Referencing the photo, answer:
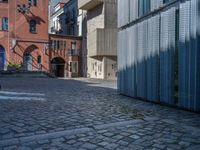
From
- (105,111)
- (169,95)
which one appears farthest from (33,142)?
(169,95)

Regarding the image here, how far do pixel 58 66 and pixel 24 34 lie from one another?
6995mm

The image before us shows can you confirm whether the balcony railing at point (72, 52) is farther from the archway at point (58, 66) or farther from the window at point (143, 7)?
the window at point (143, 7)

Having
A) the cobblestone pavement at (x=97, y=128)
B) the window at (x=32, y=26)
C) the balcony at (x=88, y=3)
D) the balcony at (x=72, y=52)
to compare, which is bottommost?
the cobblestone pavement at (x=97, y=128)

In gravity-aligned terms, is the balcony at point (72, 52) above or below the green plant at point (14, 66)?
above

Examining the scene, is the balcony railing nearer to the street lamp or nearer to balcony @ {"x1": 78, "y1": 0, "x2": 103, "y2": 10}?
balcony @ {"x1": 78, "y1": 0, "x2": 103, "y2": 10}

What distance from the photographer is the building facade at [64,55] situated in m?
45.0

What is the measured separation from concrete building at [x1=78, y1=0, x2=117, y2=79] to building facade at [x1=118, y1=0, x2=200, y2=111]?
24083mm

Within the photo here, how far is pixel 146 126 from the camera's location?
7.21 meters

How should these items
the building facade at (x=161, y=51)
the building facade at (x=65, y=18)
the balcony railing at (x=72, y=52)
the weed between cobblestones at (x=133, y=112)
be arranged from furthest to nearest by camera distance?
the building facade at (x=65, y=18) → the balcony railing at (x=72, y=52) → the building facade at (x=161, y=51) → the weed between cobblestones at (x=133, y=112)

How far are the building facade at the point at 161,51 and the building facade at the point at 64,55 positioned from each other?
103 feet

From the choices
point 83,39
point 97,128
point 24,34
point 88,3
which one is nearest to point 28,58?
point 24,34

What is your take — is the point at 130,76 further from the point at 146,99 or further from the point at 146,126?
the point at 146,126

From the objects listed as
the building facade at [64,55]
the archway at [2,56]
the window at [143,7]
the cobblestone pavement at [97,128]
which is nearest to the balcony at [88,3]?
the building facade at [64,55]

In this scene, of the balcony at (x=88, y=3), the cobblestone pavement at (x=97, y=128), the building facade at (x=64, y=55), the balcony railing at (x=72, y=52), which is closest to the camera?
the cobblestone pavement at (x=97, y=128)
